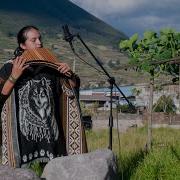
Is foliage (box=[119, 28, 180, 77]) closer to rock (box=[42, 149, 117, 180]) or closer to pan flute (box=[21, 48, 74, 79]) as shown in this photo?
pan flute (box=[21, 48, 74, 79])

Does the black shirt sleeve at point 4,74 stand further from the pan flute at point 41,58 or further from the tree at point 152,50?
the tree at point 152,50

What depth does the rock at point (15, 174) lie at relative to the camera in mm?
4102

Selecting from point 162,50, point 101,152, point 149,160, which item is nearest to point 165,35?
point 162,50

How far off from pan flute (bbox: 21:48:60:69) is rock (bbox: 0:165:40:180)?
1.19 m

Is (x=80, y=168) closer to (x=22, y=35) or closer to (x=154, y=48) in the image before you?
(x=22, y=35)

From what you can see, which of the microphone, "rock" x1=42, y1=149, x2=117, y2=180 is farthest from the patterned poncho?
"rock" x1=42, y1=149, x2=117, y2=180

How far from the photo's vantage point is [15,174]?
162 inches

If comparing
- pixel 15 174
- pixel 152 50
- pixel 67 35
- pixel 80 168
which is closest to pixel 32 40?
pixel 67 35

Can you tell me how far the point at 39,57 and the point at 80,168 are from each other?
1118mm

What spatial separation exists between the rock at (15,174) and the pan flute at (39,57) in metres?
1.19

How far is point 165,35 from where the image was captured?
8.82 metres

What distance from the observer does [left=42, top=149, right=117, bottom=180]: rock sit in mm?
4492

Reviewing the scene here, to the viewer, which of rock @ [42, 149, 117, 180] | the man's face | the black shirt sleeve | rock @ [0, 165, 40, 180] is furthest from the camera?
the man's face

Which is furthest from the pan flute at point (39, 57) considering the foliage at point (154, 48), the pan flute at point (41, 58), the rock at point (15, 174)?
the foliage at point (154, 48)
